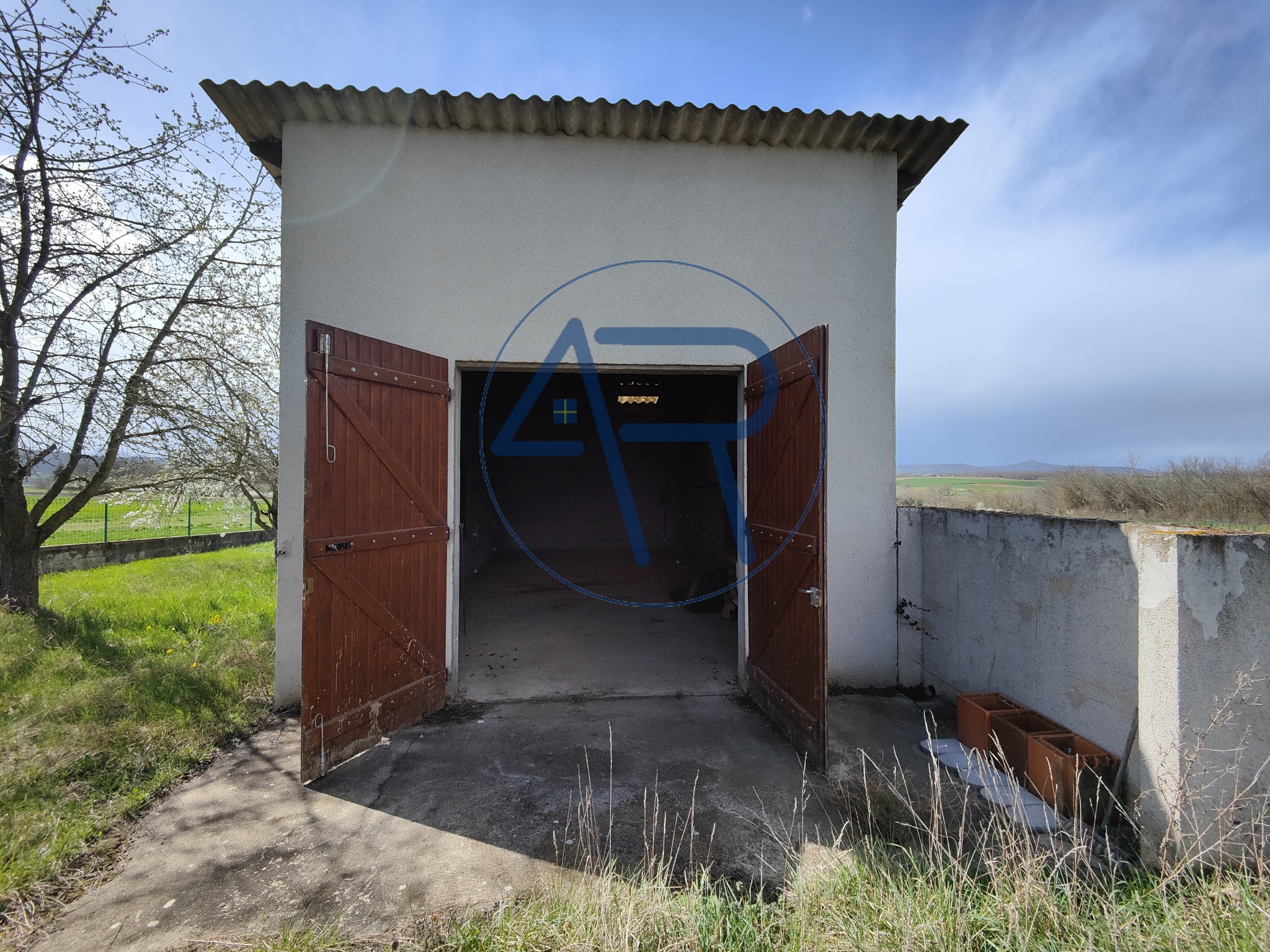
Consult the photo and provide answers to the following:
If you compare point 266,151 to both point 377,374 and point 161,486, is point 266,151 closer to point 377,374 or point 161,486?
point 377,374

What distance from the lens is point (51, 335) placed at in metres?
4.47

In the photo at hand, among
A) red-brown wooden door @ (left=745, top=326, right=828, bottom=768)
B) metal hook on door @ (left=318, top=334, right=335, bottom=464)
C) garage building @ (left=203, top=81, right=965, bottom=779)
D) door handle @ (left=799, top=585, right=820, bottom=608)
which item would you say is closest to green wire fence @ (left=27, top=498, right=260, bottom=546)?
garage building @ (left=203, top=81, right=965, bottom=779)

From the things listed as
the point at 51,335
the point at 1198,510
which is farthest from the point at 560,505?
the point at 1198,510

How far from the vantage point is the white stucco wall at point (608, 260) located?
12.4 feet

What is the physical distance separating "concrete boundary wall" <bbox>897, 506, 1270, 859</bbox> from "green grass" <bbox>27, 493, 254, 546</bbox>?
6.94 metres

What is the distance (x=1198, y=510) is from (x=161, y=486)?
30.8 ft

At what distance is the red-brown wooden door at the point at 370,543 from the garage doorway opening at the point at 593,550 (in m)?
0.39

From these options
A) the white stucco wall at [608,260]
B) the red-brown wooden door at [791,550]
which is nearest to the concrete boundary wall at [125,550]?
the white stucco wall at [608,260]

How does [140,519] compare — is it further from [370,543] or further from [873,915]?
[873,915]

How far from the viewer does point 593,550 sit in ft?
40.3

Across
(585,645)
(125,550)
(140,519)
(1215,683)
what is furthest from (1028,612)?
(125,550)

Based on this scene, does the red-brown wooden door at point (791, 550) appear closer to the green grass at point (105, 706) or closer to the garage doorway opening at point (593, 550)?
the garage doorway opening at point (593, 550)

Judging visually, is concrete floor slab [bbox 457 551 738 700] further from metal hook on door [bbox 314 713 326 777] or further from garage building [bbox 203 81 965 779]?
metal hook on door [bbox 314 713 326 777]

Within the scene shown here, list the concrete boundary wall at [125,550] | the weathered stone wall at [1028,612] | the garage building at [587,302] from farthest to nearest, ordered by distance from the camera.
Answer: the concrete boundary wall at [125,550]
the garage building at [587,302]
the weathered stone wall at [1028,612]
